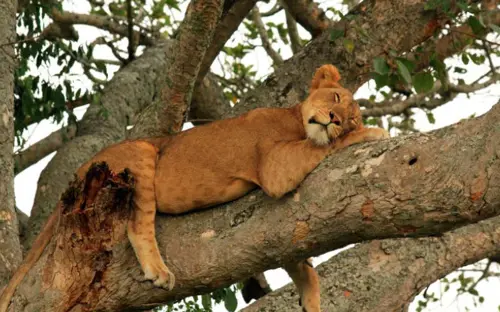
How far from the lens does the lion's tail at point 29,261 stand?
4266 mm

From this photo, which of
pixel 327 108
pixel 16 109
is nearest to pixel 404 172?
pixel 327 108

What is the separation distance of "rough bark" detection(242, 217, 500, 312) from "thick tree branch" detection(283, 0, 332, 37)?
1.85 m

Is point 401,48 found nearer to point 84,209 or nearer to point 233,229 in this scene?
point 233,229

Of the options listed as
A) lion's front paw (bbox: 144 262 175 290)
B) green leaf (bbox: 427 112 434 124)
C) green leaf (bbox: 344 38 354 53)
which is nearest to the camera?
lion's front paw (bbox: 144 262 175 290)

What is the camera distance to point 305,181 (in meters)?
3.87

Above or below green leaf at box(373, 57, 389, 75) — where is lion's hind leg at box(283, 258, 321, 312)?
below

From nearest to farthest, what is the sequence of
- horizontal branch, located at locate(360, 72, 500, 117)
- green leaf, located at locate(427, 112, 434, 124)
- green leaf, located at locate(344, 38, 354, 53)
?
1. green leaf, located at locate(344, 38, 354, 53)
2. green leaf, located at locate(427, 112, 434, 124)
3. horizontal branch, located at locate(360, 72, 500, 117)

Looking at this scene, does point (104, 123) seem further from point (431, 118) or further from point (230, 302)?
point (431, 118)

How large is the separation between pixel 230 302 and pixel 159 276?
5.58 feet

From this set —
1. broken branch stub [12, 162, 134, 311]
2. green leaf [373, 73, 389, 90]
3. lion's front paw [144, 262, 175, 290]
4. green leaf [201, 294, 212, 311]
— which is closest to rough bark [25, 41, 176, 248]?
green leaf [201, 294, 212, 311]

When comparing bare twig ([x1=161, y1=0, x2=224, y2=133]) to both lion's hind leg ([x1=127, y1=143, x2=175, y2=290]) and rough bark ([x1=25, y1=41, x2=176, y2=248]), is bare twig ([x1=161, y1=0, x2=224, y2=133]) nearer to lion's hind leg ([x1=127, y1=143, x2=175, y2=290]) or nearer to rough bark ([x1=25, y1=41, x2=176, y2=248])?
lion's hind leg ([x1=127, y1=143, x2=175, y2=290])

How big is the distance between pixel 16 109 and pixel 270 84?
2.21m

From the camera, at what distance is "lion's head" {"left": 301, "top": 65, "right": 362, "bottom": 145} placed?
416cm

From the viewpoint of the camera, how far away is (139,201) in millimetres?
4391
